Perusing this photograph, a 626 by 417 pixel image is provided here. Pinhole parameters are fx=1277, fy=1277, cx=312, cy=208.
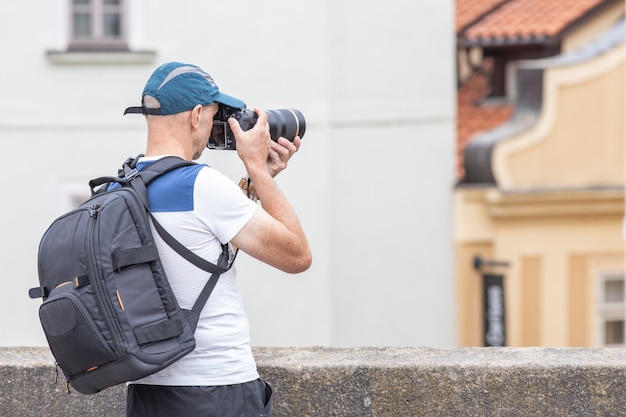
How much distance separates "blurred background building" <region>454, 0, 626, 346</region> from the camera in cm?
1459

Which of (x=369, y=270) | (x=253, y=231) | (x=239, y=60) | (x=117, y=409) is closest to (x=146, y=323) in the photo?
Result: (x=253, y=231)

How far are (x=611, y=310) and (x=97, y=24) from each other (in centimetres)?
697

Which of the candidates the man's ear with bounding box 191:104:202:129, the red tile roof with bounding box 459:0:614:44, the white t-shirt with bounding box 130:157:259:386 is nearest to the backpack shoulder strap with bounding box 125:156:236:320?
the white t-shirt with bounding box 130:157:259:386

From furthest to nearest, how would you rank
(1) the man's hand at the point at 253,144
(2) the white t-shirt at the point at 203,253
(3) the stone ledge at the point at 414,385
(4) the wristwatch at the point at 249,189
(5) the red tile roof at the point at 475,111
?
(5) the red tile roof at the point at 475,111
(3) the stone ledge at the point at 414,385
(4) the wristwatch at the point at 249,189
(1) the man's hand at the point at 253,144
(2) the white t-shirt at the point at 203,253

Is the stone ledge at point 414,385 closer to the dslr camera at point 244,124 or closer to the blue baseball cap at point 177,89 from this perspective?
the dslr camera at point 244,124

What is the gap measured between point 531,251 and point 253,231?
482 inches

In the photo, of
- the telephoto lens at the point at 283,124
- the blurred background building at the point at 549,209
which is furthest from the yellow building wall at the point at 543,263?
the telephoto lens at the point at 283,124

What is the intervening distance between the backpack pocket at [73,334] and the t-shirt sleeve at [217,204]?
34 cm

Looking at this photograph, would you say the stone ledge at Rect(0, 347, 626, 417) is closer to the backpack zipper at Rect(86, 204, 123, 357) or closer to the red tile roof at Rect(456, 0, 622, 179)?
the backpack zipper at Rect(86, 204, 123, 357)

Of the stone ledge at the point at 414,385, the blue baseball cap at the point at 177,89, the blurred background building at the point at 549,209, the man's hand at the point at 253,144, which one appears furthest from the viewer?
the blurred background building at the point at 549,209

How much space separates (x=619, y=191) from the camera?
48.1 ft

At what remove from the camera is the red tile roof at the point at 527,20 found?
16.8 metres

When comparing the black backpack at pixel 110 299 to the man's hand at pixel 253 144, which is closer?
the black backpack at pixel 110 299

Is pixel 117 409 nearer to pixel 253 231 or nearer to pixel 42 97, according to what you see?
pixel 253 231
